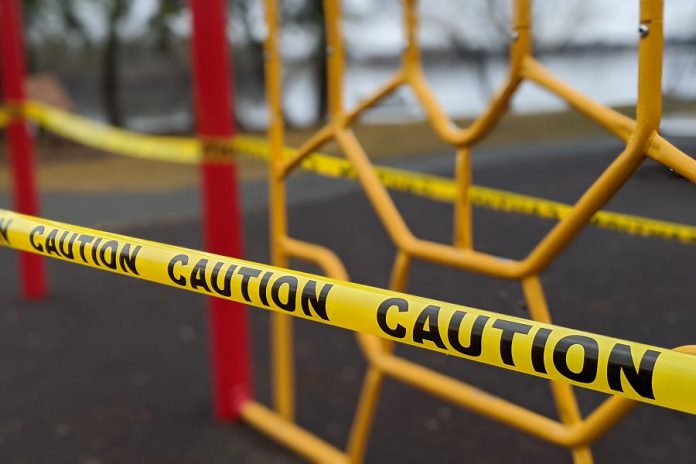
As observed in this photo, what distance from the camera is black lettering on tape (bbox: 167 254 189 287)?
1.37m

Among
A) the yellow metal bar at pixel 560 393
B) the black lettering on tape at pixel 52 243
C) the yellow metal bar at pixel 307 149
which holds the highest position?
the black lettering on tape at pixel 52 243

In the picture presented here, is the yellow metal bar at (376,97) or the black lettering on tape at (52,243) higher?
the yellow metal bar at (376,97)

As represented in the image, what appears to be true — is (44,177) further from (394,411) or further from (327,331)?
(394,411)

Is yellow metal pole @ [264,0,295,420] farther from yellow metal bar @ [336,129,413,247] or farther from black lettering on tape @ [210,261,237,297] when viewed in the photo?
black lettering on tape @ [210,261,237,297]

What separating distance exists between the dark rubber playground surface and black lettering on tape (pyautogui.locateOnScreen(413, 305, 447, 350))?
0.68 metres

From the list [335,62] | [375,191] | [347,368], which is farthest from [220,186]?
[347,368]

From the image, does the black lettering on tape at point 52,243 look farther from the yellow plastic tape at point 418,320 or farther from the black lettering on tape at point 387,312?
the black lettering on tape at point 387,312

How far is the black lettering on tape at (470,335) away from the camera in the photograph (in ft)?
3.59

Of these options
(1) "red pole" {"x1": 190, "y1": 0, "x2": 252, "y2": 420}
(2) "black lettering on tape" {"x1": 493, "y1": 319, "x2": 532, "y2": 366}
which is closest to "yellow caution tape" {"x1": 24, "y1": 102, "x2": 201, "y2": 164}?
(1) "red pole" {"x1": 190, "y1": 0, "x2": 252, "y2": 420}

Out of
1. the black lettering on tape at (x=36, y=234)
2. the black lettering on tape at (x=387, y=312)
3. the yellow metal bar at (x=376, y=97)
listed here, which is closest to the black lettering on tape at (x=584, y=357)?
the black lettering on tape at (x=387, y=312)

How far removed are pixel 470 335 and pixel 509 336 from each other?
0.19ft

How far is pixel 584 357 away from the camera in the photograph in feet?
3.34

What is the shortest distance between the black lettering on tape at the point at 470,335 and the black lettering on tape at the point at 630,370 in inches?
7.0

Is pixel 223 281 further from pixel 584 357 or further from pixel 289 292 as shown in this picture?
pixel 584 357
